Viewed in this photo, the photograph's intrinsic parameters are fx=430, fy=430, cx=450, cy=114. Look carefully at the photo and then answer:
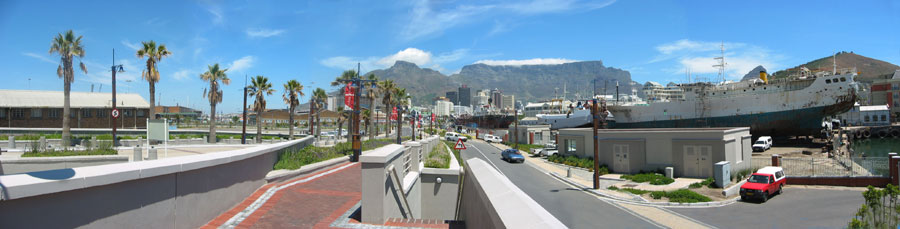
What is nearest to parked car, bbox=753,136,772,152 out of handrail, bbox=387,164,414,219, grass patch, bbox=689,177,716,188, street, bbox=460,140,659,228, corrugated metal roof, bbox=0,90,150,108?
grass patch, bbox=689,177,716,188

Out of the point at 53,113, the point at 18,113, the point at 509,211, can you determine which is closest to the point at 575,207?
the point at 509,211

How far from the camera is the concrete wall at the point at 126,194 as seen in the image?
3998mm

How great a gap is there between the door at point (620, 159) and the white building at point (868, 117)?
3564 inches

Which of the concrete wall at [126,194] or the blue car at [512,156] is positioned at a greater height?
the concrete wall at [126,194]

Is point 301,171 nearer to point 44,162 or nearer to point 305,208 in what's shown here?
point 305,208

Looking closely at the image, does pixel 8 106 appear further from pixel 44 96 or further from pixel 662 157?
pixel 662 157

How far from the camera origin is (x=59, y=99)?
4512cm

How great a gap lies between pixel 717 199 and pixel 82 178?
73.9 ft

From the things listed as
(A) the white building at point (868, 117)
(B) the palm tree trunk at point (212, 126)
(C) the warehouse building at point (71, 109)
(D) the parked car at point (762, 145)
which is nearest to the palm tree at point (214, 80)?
(B) the palm tree trunk at point (212, 126)

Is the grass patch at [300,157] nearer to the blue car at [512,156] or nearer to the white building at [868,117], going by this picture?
the blue car at [512,156]

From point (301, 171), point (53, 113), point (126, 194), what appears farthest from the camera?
point (53, 113)

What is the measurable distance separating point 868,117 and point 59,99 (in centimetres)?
13765

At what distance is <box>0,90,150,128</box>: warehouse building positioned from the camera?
42156mm

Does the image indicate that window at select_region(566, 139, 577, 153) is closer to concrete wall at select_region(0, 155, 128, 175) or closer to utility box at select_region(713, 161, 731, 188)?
utility box at select_region(713, 161, 731, 188)
